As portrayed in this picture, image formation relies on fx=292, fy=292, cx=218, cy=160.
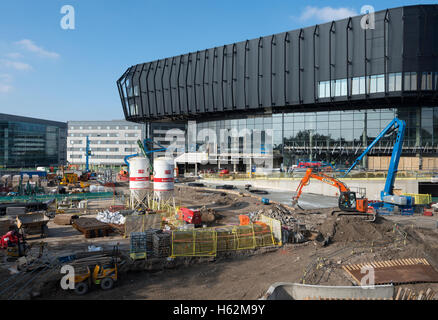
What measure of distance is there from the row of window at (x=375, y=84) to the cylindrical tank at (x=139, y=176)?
3828cm

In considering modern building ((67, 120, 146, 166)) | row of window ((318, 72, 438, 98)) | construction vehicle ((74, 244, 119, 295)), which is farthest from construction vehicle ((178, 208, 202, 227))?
modern building ((67, 120, 146, 166))

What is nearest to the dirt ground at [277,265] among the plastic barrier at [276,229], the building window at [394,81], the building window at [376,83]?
the plastic barrier at [276,229]

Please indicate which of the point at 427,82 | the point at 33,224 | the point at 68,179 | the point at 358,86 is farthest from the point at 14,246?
the point at 427,82

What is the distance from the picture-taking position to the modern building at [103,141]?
354ft

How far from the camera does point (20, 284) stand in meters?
12.6

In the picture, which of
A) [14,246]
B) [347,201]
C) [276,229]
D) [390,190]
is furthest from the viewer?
[390,190]

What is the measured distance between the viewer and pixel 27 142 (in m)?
98.2

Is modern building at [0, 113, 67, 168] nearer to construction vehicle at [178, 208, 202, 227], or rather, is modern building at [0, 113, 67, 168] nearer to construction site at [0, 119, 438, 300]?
construction site at [0, 119, 438, 300]

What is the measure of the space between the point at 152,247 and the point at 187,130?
6784 centimetres

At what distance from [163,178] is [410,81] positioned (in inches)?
1725

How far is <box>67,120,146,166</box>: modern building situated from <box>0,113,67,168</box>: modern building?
6.91m

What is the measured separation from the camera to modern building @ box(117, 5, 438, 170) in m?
47.8

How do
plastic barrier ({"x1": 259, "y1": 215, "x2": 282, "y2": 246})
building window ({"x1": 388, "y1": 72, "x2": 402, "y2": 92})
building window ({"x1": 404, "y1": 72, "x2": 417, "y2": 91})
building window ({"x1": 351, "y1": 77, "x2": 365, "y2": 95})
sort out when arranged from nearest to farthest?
plastic barrier ({"x1": 259, "y1": 215, "x2": 282, "y2": 246}), building window ({"x1": 404, "y1": 72, "x2": 417, "y2": 91}), building window ({"x1": 388, "y1": 72, "x2": 402, "y2": 92}), building window ({"x1": 351, "y1": 77, "x2": 365, "y2": 95})

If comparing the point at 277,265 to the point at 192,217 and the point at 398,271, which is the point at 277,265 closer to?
the point at 398,271
